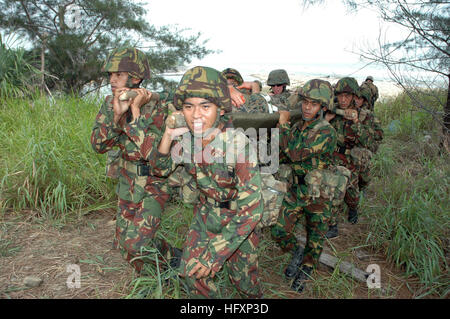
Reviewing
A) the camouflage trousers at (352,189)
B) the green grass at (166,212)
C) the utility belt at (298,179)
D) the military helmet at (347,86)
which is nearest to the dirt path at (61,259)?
the green grass at (166,212)

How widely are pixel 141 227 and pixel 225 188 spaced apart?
901 millimetres

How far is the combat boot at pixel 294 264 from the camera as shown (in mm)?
3251

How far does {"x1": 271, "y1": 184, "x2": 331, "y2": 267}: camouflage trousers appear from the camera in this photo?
10.7 ft

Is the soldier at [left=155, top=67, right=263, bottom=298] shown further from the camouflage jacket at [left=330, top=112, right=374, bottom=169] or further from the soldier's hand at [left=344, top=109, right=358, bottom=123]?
the camouflage jacket at [left=330, top=112, right=374, bottom=169]

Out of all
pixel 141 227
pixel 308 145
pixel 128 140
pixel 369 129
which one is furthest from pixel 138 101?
pixel 369 129

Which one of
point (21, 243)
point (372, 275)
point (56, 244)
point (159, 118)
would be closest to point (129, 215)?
point (159, 118)

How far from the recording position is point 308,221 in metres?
3.35

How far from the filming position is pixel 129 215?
A: 2936 mm

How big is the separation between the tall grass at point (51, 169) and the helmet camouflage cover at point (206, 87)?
237 centimetres

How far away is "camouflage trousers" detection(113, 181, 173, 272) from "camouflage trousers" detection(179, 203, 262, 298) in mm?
513

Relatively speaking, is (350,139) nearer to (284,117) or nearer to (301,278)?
(284,117)

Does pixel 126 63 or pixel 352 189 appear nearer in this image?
pixel 126 63

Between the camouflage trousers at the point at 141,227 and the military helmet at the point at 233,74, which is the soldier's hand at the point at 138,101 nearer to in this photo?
the camouflage trousers at the point at 141,227

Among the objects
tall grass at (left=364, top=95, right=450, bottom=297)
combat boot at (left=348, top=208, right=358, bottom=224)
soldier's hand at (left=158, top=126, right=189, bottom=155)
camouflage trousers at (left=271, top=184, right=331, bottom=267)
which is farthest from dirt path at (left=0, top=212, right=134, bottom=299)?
combat boot at (left=348, top=208, right=358, bottom=224)
